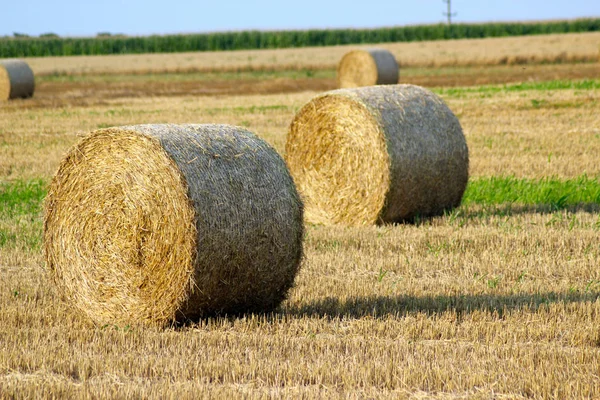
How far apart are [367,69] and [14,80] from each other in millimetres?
11106

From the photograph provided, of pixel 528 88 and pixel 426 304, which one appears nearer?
pixel 426 304

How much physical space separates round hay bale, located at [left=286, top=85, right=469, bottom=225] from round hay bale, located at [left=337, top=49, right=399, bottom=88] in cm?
1918

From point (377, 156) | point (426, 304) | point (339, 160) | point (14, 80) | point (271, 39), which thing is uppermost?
point (377, 156)

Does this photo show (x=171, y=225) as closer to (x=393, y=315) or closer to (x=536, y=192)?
(x=393, y=315)

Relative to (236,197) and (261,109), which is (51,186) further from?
(261,109)

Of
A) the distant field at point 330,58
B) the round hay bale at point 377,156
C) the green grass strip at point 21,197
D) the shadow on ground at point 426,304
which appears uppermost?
the round hay bale at point 377,156

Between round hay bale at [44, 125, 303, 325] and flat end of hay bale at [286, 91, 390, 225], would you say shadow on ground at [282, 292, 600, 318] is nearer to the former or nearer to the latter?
round hay bale at [44, 125, 303, 325]

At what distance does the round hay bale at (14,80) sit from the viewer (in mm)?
28906

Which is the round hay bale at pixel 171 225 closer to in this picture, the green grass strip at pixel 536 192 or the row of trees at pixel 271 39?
the green grass strip at pixel 536 192

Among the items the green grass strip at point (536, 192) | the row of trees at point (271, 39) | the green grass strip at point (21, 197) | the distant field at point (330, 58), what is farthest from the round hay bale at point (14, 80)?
the row of trees at point (271, 39)

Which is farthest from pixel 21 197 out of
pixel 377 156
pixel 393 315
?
pixel 393 315

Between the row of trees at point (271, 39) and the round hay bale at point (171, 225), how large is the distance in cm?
5759

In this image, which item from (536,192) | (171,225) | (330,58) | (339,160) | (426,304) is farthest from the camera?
(330,58)

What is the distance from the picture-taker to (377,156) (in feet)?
37.2
